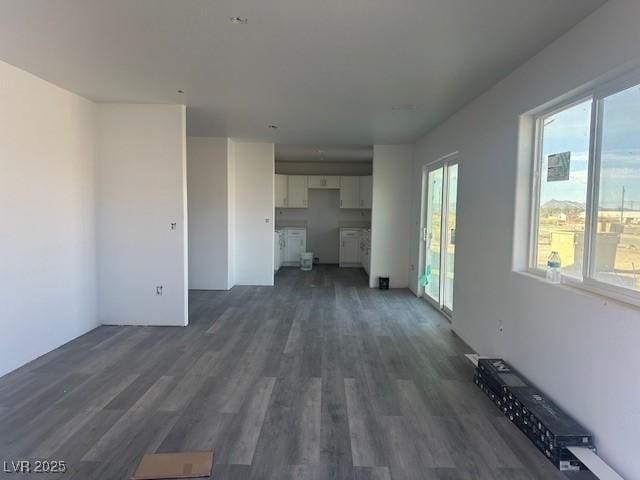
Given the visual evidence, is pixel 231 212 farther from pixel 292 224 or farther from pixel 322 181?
pixel 292 224

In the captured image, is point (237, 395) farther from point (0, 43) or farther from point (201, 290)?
point (201, 290)

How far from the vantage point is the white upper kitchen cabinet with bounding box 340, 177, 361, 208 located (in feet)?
31.7

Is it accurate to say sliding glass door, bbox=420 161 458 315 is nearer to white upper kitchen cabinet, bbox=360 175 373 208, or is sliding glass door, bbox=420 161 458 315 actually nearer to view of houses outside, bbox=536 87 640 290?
Answer: view of houses outside, bbox=536 87 640 290

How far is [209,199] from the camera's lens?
6656 mm

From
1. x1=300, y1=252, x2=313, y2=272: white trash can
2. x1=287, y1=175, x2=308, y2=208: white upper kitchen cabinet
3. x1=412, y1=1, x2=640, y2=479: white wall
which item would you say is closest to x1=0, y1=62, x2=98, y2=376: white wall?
x1=412, y1=1, x2=640, y2=479: white wall

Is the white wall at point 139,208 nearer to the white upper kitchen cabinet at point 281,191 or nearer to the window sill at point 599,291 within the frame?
the window sill at point 599,291

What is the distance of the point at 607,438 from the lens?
2.12 meters

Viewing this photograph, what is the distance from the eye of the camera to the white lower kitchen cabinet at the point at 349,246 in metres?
9.66

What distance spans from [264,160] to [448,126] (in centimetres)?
339

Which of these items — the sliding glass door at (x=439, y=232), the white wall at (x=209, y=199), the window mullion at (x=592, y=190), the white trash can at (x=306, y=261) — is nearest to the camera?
the window mullion at (x=592, y=190)

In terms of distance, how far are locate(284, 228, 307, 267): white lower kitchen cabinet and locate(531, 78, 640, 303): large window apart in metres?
6.84

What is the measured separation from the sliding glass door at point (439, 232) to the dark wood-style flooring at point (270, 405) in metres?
0.94

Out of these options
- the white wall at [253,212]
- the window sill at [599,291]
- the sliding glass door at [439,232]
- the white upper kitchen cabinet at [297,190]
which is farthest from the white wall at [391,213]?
the window sill at [599,291]

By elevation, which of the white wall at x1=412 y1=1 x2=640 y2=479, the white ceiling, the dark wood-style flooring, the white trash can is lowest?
the dark wood-style flooring
